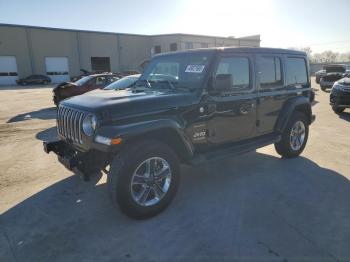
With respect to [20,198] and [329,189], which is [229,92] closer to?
[329,189]

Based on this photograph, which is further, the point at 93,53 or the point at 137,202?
the point at 93,53

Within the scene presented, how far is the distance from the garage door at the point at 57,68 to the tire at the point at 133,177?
4202cm

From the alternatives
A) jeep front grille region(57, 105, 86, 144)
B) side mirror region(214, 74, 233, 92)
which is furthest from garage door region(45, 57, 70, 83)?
side mirror region(214, 74, 233, 92)

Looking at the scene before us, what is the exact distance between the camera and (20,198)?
4309 millimetres

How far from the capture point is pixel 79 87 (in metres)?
12.5

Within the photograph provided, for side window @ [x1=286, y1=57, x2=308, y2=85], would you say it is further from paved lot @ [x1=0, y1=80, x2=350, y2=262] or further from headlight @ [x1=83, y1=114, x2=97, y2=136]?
headlight @ [x1=83, y1=114, x2=97, y2=136]

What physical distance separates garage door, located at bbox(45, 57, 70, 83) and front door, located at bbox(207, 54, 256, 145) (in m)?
41.4

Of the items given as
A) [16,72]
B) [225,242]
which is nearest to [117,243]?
[225,242]

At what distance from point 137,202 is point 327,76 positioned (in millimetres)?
20137

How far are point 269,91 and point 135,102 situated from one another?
267 centimetres

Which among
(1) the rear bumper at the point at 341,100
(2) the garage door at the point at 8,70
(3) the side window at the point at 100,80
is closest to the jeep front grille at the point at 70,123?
(3) the side window at the point at 100,80

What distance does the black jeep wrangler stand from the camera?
11.4 feet

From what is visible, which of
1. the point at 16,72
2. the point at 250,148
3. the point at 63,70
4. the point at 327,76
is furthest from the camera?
the point at 63,70

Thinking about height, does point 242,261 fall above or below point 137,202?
below
